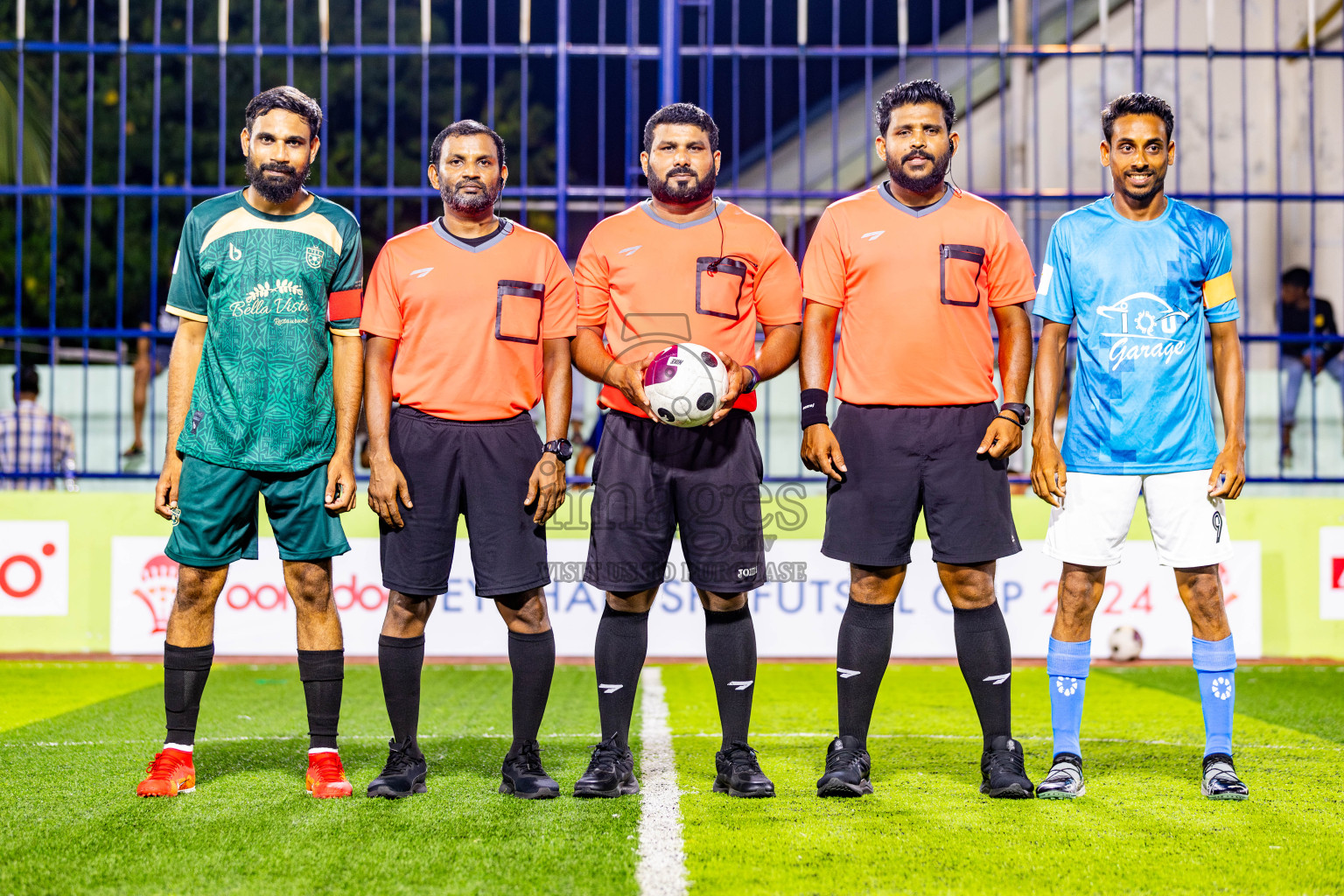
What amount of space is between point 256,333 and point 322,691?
110 centimetres

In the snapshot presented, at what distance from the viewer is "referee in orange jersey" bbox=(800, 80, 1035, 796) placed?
3.62 metres

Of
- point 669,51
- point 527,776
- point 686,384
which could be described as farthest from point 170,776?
point 669,51

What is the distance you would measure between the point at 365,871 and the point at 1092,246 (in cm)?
275

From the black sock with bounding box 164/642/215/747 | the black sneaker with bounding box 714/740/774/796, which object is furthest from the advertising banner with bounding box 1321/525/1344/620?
the black sock with bounding box 164/642/215/747

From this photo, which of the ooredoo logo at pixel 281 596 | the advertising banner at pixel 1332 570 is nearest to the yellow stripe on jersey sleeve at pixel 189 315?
the ooredoo logo at pixel 281 596

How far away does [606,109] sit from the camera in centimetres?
1503

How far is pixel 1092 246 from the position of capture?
3.79 metres

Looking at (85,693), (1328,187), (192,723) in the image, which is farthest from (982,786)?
(1328,187)

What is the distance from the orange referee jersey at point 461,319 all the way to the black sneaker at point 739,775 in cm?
120

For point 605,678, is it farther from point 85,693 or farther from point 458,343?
point 85,693

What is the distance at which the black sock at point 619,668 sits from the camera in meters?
3.64

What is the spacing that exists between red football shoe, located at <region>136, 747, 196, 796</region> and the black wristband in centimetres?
211

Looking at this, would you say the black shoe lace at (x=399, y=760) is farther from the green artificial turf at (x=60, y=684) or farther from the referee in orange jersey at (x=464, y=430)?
the green artificial turf at (x=60, y=684)

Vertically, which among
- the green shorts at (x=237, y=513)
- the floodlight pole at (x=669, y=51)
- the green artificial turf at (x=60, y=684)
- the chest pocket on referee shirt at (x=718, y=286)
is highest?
the floodlight pole at (x=669, y=51)
